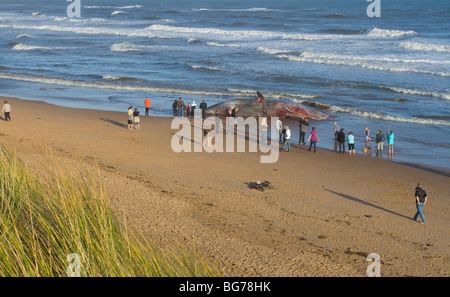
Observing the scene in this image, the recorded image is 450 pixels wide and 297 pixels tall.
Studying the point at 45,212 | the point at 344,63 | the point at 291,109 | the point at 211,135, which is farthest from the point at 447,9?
the point at 45,212

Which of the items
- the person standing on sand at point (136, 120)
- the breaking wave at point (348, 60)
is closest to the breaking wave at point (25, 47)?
the breaking wave at point (348, 60)

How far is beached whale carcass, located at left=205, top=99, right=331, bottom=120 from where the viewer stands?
90.0ft

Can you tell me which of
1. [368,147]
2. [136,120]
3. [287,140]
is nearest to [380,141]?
[368,147]

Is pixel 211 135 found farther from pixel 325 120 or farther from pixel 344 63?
pixel 344 63

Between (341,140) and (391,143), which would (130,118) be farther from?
(391,143)

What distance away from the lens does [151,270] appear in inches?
263

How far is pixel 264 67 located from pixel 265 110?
15.7 meters

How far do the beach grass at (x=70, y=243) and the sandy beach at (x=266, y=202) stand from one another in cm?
74

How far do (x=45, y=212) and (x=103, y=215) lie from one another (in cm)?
117

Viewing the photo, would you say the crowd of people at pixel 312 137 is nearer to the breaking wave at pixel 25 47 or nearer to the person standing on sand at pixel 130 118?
the person standing on sand at pixel 130 118

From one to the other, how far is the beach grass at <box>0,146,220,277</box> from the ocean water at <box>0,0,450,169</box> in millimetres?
14945

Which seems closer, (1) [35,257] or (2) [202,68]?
(1) [35,257]

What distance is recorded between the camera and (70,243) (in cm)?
687

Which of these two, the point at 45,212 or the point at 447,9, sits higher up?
the point at 447,9
